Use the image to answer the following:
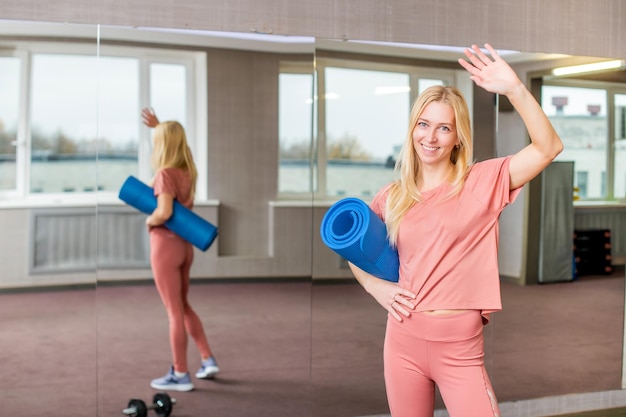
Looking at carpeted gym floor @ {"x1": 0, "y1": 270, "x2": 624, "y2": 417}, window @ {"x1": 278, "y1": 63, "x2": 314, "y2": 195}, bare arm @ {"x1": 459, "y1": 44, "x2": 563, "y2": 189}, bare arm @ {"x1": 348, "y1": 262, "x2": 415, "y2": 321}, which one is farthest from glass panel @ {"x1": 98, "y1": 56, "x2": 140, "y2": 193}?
bare arm @ {"x1": 459, "y1": 44, "x2": 563, "y2": 189}

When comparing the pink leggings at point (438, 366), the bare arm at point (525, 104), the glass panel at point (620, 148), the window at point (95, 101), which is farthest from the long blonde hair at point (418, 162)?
the glass panel at point (620, 148)

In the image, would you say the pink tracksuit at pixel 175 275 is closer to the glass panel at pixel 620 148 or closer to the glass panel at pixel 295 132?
the glass panel at pixel 295 132

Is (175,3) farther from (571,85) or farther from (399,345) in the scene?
(571,85)

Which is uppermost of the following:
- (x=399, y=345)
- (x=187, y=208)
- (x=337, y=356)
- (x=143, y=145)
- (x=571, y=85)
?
(x=571, y=85)

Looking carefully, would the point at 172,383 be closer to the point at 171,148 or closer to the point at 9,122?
the point at 171,148

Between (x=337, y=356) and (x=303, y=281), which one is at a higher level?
(x=303, y=281)

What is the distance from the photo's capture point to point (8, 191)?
3.04m

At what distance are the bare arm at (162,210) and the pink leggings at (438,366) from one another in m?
1.29

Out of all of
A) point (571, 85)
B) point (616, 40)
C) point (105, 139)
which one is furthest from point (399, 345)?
point (616, 40)

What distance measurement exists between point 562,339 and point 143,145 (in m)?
2.21

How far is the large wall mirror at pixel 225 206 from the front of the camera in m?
3.03

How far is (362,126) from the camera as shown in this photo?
330cm

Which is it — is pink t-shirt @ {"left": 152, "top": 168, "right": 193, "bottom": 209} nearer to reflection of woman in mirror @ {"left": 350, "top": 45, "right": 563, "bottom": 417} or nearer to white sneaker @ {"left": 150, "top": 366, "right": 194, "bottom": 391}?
white sneaker @ {"left": 150, "top": 366, "right": 194, "bottom": 391}

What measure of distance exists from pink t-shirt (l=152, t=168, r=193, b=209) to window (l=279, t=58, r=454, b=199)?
451mm
